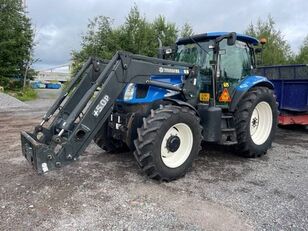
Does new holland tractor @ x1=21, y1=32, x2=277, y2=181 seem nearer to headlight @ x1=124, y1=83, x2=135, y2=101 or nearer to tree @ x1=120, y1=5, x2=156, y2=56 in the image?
headlight @ x1=124, y1=83, x2=135, y2=101

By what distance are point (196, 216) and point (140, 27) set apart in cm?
2035

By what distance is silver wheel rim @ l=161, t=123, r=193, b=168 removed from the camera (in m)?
4.51

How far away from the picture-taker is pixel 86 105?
4.12m

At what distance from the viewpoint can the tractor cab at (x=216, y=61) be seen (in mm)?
5359

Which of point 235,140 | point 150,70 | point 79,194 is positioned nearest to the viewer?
point 79,194

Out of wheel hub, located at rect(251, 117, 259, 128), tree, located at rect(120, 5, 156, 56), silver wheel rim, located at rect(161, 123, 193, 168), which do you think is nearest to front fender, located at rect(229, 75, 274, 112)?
wheel hub, located at rect(251, 117, 259, 128)

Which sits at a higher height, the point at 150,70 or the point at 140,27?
the point at 140,27

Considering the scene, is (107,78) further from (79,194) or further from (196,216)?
(196,216)

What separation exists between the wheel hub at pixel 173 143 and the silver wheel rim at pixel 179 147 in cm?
3

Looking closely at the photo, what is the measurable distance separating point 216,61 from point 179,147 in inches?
66.4

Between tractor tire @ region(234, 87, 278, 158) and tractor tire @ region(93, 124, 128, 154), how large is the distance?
2120mm

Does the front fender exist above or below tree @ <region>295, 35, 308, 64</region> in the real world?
below

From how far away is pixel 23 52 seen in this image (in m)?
22.7

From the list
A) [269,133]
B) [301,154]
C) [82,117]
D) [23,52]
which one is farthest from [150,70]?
[23,52]
